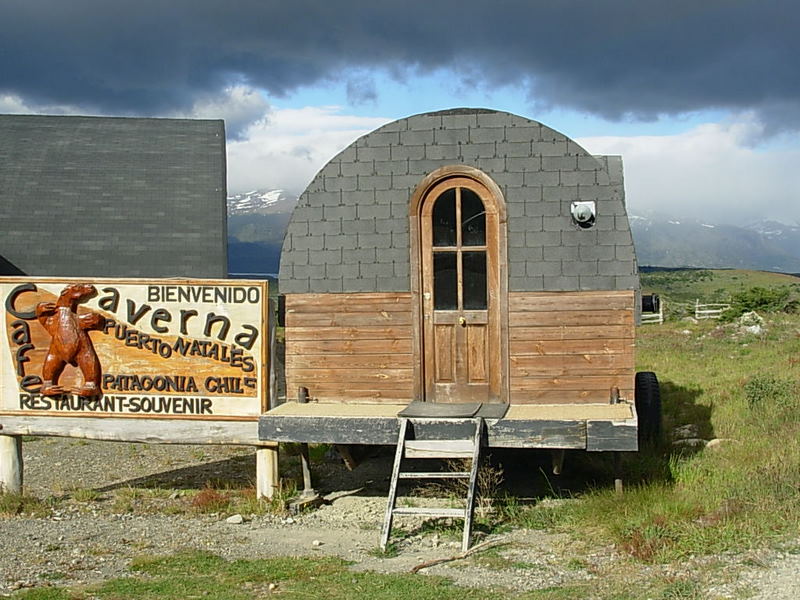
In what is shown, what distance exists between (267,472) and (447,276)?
303 cm

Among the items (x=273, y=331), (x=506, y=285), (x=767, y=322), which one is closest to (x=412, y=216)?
(x=506, y=285)

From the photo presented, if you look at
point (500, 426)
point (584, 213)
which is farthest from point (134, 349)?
point (584, 213)

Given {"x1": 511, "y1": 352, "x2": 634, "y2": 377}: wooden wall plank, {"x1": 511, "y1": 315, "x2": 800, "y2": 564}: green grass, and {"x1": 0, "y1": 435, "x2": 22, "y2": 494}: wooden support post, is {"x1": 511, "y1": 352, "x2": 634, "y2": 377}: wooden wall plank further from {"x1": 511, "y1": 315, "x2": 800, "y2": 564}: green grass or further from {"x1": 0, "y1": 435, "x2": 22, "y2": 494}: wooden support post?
{"x1": 0, "y1": 435, "x2": 22, "y2": 494}: wooden support post

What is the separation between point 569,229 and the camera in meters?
10.8

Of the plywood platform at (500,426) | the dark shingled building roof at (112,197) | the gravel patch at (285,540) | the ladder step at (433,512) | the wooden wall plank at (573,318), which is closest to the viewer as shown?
the gravel patch at (285,540)

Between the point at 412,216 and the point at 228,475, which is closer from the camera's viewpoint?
the point at 412,216

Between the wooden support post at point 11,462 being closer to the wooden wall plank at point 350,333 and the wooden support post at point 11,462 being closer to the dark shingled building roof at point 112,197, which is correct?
the wooden wall plank at point 350,333

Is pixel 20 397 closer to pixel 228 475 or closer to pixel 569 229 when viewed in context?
pixel 228 475

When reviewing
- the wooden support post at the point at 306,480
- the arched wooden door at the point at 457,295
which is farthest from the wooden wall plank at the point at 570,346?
the wooden support post at the point at 306,480

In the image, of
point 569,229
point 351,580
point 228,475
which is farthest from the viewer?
point 228,475

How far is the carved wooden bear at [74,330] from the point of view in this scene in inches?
449

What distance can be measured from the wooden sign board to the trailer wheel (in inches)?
196

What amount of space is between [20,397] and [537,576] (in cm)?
685

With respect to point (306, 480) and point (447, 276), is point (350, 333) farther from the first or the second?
point (306, 480)
